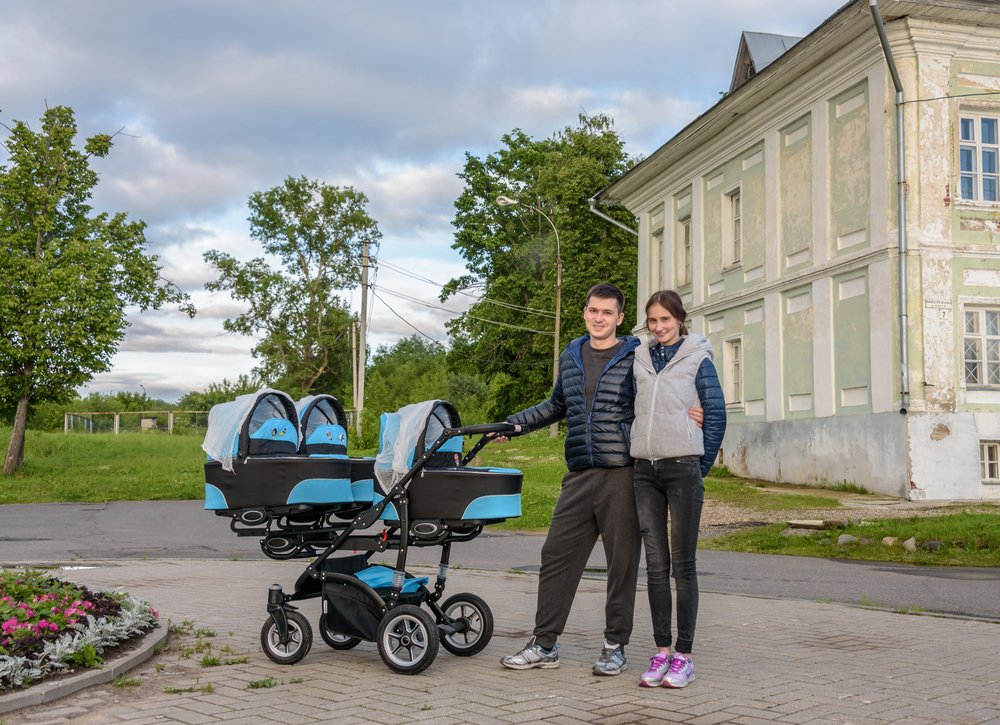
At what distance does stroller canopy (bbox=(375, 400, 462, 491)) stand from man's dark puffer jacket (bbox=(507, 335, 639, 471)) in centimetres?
44

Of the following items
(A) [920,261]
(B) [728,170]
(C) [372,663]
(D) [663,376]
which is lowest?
(C) [372,663]

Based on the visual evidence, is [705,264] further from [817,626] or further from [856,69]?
[817,626]

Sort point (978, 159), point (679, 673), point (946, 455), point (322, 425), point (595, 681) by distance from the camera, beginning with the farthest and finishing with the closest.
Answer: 1. point (978, 159)
2. point (946, 455)
3. point (322, 425)
4. point (595, 681)
5. point (679, 673)

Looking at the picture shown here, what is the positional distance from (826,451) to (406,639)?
58.7 feet

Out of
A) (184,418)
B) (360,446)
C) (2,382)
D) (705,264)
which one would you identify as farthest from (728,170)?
(184,418)

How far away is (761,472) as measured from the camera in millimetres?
25391

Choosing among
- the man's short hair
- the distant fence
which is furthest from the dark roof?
the distant fence

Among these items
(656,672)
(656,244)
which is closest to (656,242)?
(656,244)

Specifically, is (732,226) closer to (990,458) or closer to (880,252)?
(880,252)

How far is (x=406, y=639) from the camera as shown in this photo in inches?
230

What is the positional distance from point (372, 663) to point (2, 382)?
2743 centimetres

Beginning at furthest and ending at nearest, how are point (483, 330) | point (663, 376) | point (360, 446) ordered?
point (483, 330)
point (360, 446)
point (663, 376)

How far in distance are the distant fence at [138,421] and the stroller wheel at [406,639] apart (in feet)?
145

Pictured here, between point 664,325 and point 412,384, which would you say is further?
point 412,384
